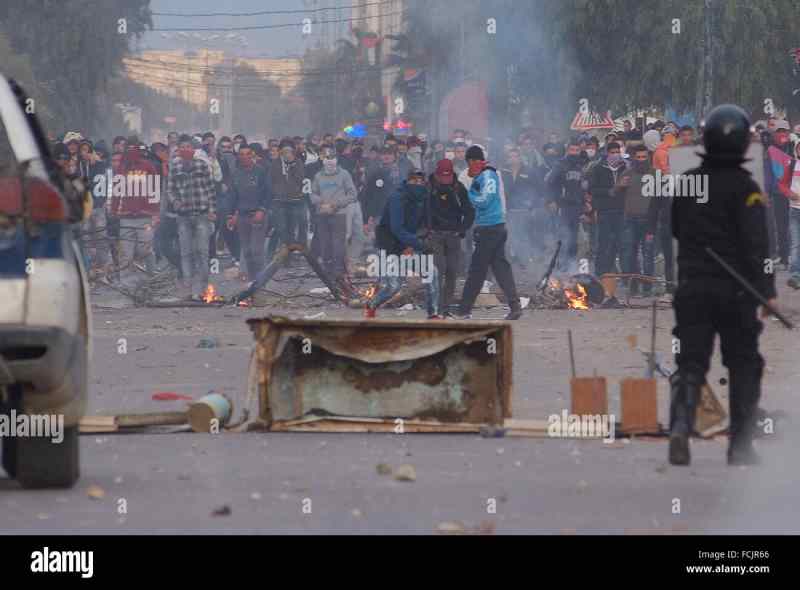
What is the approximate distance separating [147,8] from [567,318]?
46.9 m

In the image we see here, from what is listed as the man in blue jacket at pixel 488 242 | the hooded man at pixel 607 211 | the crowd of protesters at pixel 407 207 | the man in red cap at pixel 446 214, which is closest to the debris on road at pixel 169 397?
the crowd of protesters at pixel 407 207

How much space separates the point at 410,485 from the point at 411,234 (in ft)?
38.9

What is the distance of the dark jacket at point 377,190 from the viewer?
95.2ft

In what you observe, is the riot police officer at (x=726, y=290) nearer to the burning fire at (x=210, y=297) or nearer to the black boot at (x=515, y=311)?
the black boot at (x=515, y=311)

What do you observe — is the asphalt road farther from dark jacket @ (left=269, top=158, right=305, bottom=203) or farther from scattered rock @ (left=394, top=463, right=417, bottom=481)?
dark jacket @ (left=269, top=158, right=305, bottom=203)

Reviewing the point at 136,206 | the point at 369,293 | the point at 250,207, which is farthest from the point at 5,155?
the point at 136,206

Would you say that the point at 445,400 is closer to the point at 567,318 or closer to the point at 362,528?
the point at 362,528

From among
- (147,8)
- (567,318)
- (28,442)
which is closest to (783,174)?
(567,318)

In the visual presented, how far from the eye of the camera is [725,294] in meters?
10.1

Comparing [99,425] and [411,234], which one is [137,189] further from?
[99,425]

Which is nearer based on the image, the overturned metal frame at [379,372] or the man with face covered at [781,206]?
the overturned metal frame at [379,372]

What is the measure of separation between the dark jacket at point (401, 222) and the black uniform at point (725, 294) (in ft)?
36.2
